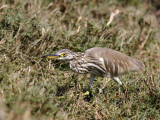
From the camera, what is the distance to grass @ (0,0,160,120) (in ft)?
12.1

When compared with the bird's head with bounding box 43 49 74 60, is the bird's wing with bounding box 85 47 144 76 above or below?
below

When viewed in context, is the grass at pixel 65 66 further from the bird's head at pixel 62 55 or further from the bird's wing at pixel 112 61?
the bird's head at pixel 62 55

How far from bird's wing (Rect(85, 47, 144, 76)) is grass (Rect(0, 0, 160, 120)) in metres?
0.26

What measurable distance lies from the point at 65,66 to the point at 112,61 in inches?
42.6

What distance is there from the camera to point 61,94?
482 centimetres

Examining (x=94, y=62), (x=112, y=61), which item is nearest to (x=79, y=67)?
(x=94, y=62)

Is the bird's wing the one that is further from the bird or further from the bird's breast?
the bird's breast

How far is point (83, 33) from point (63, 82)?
54.3 inches

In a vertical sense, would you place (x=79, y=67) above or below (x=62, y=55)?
below

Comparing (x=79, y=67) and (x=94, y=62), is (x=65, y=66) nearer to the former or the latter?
(x=79, y=67)

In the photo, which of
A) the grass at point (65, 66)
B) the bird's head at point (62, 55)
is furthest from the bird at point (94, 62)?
the grass at point (65, 66)

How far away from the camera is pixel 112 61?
4.91 metres

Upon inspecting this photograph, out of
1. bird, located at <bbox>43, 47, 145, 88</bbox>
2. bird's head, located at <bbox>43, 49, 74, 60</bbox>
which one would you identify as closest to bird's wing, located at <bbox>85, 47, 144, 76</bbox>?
Answer: bird, located at <bbox>43, 47, 145, 88</bbox>

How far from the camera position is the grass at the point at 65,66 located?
12.1 feet
